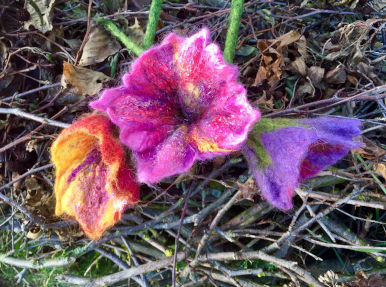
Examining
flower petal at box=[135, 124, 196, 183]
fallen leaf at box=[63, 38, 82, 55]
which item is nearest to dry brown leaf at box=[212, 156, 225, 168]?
flower petal at box=[135, 124, 196, 183]

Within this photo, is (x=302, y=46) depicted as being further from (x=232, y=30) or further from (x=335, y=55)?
(x=232, y=30)

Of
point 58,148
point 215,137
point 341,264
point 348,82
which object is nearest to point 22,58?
point 58,148

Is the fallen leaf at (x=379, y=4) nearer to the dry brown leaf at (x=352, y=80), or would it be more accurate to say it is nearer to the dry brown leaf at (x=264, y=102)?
the dry brown leaf at (x=352, y=80)

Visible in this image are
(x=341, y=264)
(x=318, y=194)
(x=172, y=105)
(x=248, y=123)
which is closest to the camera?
(x=248, y=123)

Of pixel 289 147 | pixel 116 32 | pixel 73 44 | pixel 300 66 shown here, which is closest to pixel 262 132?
pixel 289 147

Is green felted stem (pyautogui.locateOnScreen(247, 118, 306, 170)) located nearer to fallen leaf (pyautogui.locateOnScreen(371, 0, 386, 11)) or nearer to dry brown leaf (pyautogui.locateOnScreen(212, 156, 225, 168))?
dry brown leaf (pyautogui.locateOnScreen(212, 156, 225, 168))

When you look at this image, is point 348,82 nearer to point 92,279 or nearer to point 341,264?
point 341,264

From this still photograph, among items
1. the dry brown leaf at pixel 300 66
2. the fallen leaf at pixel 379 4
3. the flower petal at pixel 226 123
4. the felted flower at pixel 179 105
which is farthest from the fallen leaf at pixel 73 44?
the fallen leaf at pixel 379 4
